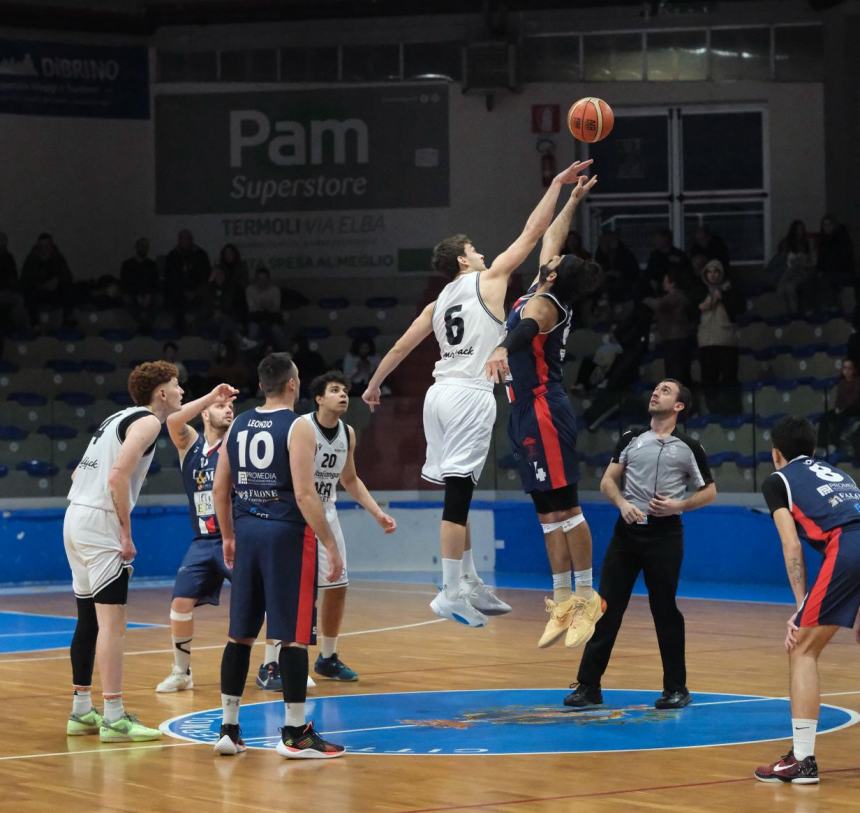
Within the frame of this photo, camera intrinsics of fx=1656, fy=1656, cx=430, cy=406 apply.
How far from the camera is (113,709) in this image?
359 inches

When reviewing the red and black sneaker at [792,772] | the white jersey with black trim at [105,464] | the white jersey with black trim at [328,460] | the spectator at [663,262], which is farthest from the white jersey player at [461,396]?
the spectator at [663,262]

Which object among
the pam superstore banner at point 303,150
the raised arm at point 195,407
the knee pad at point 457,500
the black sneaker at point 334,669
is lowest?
the black sneaker at point 334,669

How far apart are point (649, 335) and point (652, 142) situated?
5101 millimetres

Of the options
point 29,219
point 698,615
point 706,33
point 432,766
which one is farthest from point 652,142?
point 432,766

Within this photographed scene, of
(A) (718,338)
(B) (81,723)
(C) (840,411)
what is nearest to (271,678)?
(B) (81,723)

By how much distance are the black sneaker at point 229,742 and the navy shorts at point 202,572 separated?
263cm

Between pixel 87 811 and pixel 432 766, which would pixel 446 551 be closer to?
pixel 432 766

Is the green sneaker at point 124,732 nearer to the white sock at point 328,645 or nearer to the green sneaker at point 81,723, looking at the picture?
the green sneaker at point 81,723

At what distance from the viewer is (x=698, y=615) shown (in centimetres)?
1555

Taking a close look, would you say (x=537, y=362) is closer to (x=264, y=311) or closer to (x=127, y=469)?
(x=127, y=469)

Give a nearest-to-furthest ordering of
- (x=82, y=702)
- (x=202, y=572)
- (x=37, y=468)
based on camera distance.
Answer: (x=82, y=702) < (x=202, y=572) < (x=37, y=468)

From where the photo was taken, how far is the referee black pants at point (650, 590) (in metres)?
10.2

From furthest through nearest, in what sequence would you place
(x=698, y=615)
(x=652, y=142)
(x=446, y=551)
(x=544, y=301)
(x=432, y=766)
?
1. (x=652, y=142)
2. (x=698, y=615)
3. (x=446, y=551)
4. (x=544, y=301)
5. (x=432, y=766)

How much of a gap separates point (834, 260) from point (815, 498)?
49.0 feet
